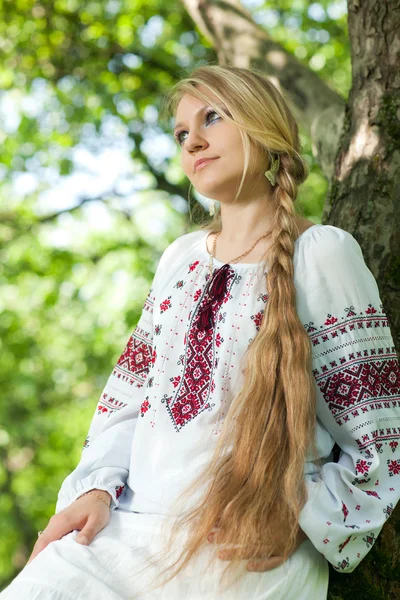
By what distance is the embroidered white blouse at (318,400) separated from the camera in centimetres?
169

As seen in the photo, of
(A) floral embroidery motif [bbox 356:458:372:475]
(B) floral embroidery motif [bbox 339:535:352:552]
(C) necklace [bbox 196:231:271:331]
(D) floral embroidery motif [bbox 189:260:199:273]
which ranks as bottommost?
(B) floral embroidery motif [bbox 339:535:352:552]

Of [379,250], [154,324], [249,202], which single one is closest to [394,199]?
[379,250]

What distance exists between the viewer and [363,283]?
5.93 ft

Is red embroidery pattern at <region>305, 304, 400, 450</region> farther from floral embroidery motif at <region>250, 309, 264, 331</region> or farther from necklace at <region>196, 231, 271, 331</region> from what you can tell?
necklace at <region>196, 231, 271, 331</region>

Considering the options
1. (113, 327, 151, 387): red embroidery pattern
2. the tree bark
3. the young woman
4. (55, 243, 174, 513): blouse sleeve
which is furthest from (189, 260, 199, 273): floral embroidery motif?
the tree bark

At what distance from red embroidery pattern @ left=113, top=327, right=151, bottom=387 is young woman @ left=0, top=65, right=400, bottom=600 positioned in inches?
0.5

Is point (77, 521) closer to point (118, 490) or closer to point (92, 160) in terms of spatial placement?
point (118, 490)

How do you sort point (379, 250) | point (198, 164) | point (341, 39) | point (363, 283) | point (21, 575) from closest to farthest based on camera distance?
1. point (21, 575)
2. point (363, 283)
3. point (198, 164)
4. point (379, 250)
5. point (341, 39)

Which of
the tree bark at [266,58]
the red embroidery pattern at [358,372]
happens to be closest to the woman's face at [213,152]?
the red embroidery pattern at [358,372]

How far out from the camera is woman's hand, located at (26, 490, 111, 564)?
1779mm

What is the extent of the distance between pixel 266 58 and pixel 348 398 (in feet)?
8.07

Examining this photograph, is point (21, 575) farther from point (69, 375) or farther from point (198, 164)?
point (69, 375)

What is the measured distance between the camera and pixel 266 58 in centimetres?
369

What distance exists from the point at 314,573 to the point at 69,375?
31.5 feet
